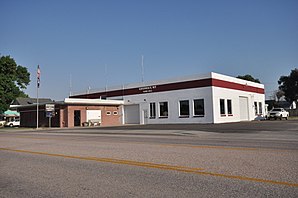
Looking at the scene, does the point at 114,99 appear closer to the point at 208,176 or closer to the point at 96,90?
the point at 96,90

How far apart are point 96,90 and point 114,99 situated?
20.1 ft

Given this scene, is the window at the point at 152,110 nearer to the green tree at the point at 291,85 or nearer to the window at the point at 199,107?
the window at the point at 199,107

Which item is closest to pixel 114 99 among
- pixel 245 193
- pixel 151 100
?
pixel 151 100

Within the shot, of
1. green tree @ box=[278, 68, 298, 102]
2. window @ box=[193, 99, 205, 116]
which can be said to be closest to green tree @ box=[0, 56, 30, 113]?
window @ box=[193, 99, 205, 116]

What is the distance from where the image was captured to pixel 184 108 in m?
42.9

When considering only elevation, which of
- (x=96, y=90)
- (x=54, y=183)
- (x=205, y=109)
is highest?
(x=96, y=90)

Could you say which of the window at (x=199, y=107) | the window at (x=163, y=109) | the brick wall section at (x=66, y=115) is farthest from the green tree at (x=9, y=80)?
the window at (x=199, y=107)

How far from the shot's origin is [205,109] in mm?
40375

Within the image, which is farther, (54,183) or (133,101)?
(133,101)

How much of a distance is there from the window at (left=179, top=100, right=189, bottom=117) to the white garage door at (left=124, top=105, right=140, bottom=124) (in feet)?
30.9

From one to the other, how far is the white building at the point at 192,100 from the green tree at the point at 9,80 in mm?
19936

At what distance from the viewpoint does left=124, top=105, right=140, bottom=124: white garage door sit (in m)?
50.3

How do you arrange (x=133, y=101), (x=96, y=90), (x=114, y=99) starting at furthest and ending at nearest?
(x=96, y=90)
(x=114, y=99)
(x=133, y=101)

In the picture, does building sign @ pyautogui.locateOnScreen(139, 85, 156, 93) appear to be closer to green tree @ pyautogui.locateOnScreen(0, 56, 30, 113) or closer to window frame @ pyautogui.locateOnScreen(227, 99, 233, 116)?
window frame @ pyautogui.locateOnScreen(227, 99, 233, 116)
